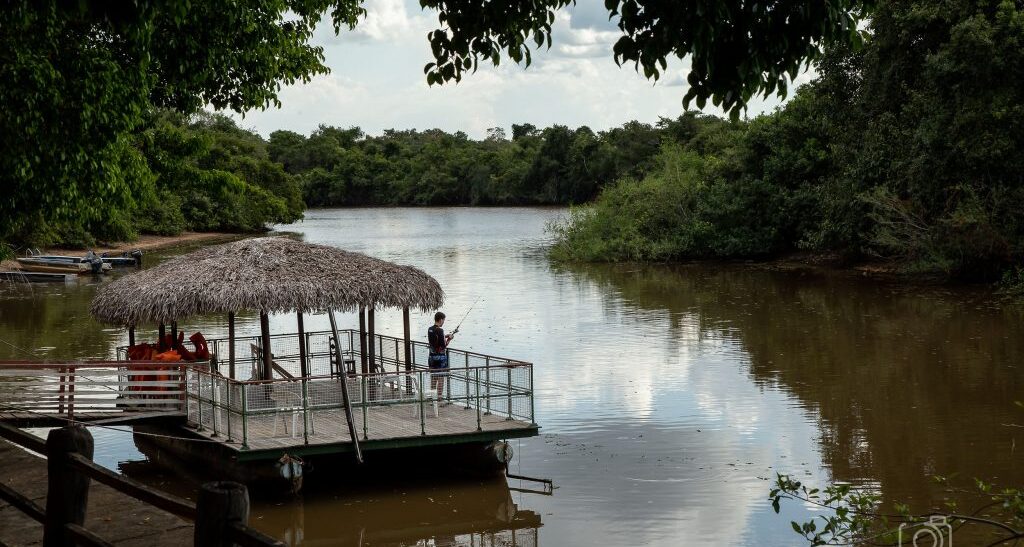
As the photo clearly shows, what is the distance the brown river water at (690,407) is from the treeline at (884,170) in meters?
2.15

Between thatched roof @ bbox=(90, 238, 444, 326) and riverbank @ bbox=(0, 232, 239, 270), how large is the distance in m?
30.5

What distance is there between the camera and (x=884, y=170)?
3428 centimetres

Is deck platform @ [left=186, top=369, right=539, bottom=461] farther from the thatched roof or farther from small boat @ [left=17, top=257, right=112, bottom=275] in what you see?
small boat @ [left=17, top=257, right=112, bottom=275]

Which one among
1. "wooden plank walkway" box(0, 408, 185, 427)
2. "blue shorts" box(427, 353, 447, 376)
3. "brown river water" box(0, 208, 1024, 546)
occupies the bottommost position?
"brown river water" box(0, 208, 1024, 546)

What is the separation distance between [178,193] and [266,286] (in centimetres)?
5671

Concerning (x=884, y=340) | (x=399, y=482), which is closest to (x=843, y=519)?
(x=399, y=482)

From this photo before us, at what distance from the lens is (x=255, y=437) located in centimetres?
1310

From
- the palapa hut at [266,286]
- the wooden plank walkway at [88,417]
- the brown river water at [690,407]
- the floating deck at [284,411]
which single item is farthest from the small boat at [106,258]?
the wooden plank walkway at [88,417]

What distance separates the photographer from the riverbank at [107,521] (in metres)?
6.03

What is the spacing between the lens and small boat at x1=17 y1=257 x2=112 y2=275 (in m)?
42.8

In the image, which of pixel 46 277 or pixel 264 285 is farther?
pixel 46 277

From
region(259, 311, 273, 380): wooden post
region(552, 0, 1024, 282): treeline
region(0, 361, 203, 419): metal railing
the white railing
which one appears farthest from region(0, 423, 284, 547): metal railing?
region(552, 0, 1024, 282): treeline

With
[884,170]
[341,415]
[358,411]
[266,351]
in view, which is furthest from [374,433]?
[884,170]

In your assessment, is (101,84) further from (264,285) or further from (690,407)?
(690,407)
